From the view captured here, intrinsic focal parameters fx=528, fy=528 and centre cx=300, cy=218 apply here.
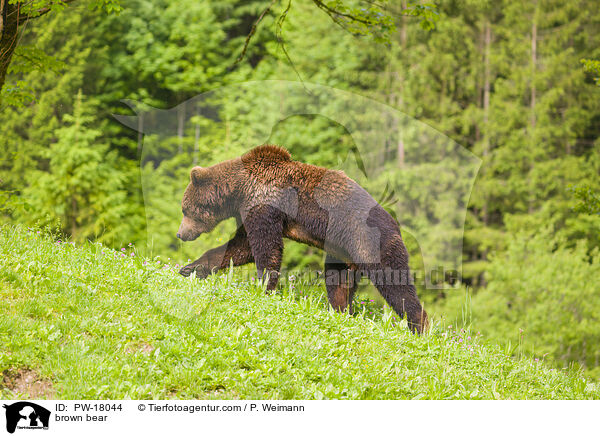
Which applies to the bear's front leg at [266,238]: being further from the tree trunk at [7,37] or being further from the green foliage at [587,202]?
the green foliage at [587,202]

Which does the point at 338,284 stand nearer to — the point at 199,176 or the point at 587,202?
the point at 199,176

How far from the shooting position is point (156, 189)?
25.8ft

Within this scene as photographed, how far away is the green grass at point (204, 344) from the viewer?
381cm

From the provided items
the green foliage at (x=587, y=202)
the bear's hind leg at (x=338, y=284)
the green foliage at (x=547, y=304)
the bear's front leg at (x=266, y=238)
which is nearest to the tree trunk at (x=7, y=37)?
the bear's front leg at (x=266, y=238)

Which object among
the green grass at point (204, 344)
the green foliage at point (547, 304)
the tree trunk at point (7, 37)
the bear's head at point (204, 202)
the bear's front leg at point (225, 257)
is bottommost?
the green foliage at point (547, 304)

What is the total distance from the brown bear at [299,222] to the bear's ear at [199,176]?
1cm

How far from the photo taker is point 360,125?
572 inches

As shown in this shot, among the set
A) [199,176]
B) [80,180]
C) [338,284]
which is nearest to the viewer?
[199,176]

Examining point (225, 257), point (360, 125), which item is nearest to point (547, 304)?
point (360, 125)

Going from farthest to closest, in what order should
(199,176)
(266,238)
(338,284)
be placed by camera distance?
(338,284) < (199,176) < (266,238)

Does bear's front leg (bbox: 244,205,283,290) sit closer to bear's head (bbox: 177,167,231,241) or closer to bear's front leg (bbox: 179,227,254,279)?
bear's front leg (bbox: 179,227,254,279)

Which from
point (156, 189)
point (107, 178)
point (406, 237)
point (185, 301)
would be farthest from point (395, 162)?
point (185, 301)

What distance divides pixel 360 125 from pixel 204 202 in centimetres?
936
